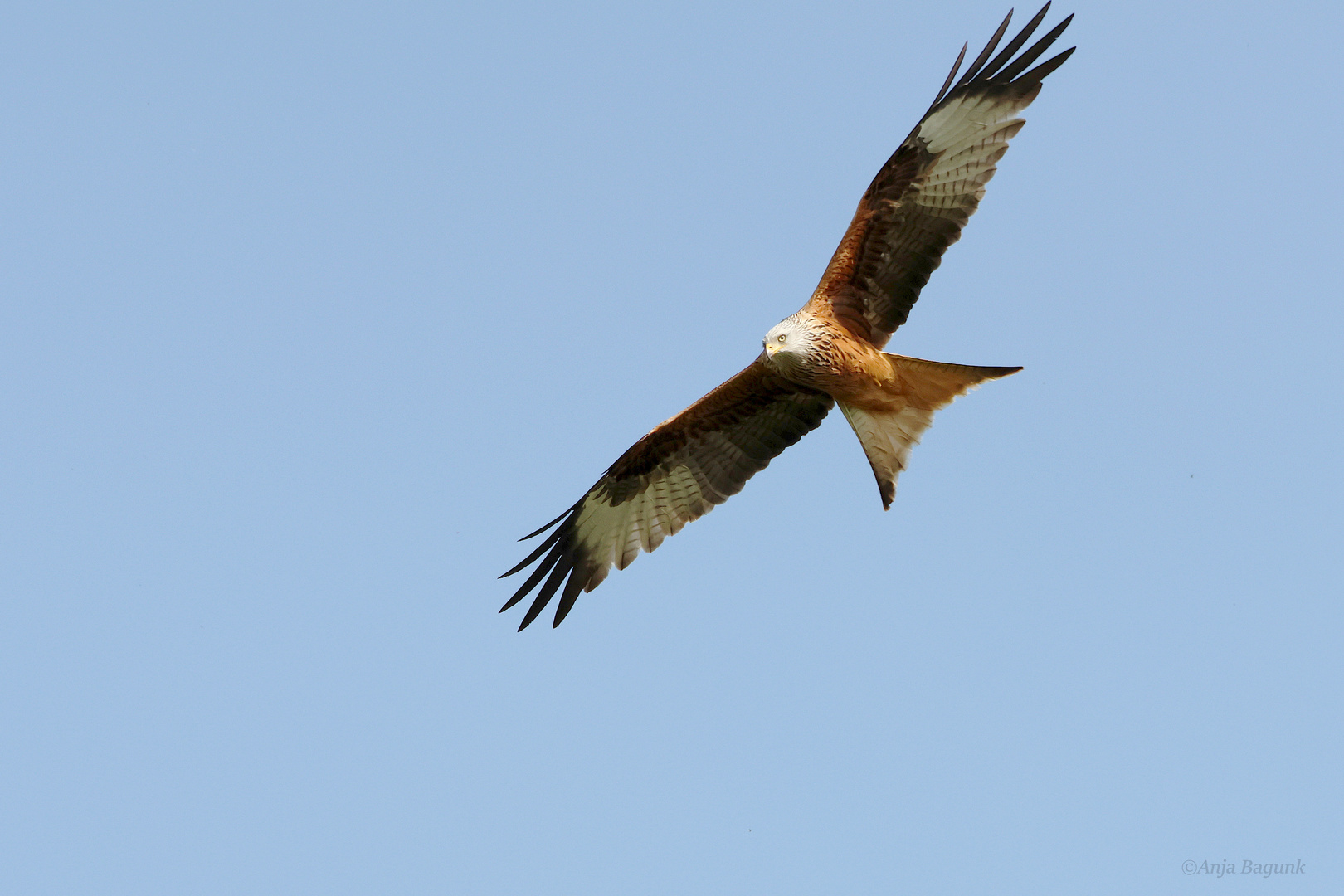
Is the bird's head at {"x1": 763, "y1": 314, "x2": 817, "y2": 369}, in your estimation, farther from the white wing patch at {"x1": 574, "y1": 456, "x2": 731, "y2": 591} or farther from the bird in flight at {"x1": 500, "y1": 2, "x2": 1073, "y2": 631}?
the white wing patch at {"x1": 574, "y1": 456, "x2": 731, "y2": 591}

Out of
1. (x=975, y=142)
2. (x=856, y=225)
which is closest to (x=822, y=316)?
(x=856, y=225)

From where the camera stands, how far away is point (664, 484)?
10.4 metres

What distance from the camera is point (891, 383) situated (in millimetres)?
9203

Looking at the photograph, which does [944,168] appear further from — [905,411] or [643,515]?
[643,515]

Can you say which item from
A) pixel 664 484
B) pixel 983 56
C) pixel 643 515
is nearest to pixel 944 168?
pixel 983 56

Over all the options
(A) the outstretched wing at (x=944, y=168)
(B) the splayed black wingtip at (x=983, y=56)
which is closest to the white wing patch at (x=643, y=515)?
(A) the outstretched wing at (x=944, y=168)

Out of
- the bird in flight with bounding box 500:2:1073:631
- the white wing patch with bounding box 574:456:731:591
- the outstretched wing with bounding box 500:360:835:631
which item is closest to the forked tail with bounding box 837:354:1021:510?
the bird in flight with bounding box 500:2:1073:631

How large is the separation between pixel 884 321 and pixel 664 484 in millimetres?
2059

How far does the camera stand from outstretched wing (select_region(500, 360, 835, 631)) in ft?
32.9

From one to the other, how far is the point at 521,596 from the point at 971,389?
3.36m

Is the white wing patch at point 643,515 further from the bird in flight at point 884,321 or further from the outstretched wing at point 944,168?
the outstretched wing at point 944,168

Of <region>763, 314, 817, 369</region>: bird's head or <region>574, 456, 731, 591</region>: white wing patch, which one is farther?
<region>574, 456, 731, 591</region>: white wing patch

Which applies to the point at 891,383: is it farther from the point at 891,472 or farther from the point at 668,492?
the point at 668,492

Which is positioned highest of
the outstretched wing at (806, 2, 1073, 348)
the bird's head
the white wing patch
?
the outstretched wing at (806, 2, 1073, 348)
